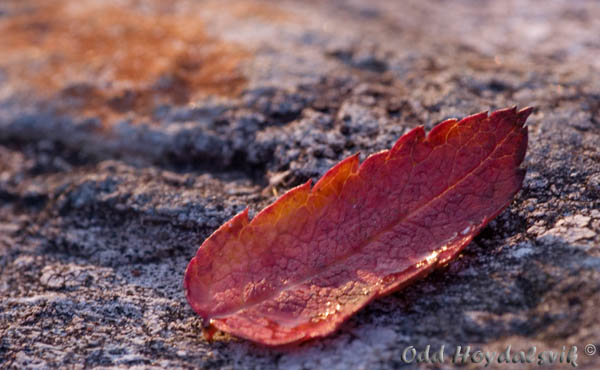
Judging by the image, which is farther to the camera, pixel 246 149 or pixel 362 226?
pixel 246 149

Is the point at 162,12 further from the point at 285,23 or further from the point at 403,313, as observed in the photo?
the point at 403,313

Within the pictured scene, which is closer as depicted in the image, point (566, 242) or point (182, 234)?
point (566, 242)

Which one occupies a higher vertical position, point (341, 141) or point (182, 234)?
point (341, 141)

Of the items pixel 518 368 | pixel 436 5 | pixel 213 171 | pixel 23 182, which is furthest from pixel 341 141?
pixel 436 5
